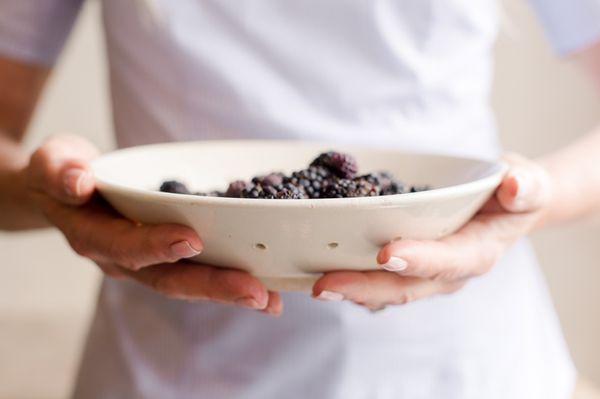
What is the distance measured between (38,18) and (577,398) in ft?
3.45

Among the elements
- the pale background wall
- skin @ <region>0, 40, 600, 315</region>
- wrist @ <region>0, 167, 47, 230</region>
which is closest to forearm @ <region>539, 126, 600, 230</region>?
skin @ <region>0, 40, 600, 315</region>

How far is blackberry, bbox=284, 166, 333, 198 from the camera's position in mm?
602

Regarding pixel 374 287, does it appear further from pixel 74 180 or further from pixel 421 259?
pixel 74 180

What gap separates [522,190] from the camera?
606mm

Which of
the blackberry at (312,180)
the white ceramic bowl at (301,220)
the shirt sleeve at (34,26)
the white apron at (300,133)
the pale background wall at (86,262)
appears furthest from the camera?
the pale background wall at (86,262)

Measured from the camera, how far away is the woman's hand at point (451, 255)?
0.54 metres

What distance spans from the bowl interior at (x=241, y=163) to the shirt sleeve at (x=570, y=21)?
0.33 meters

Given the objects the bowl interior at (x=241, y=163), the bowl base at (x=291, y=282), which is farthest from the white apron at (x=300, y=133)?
the bowl base at (x=291, y=282)

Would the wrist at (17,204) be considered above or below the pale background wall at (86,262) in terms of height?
below

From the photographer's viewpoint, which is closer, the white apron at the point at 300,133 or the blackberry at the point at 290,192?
the blackberry at the point at 290,192

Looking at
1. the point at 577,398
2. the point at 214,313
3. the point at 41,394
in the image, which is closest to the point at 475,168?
the point at 214,313

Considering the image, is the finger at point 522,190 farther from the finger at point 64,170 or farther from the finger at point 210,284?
the finger at point 64,170

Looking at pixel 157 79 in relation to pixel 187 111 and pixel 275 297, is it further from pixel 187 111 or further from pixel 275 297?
pixel 275 297

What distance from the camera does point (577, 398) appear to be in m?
1.40
